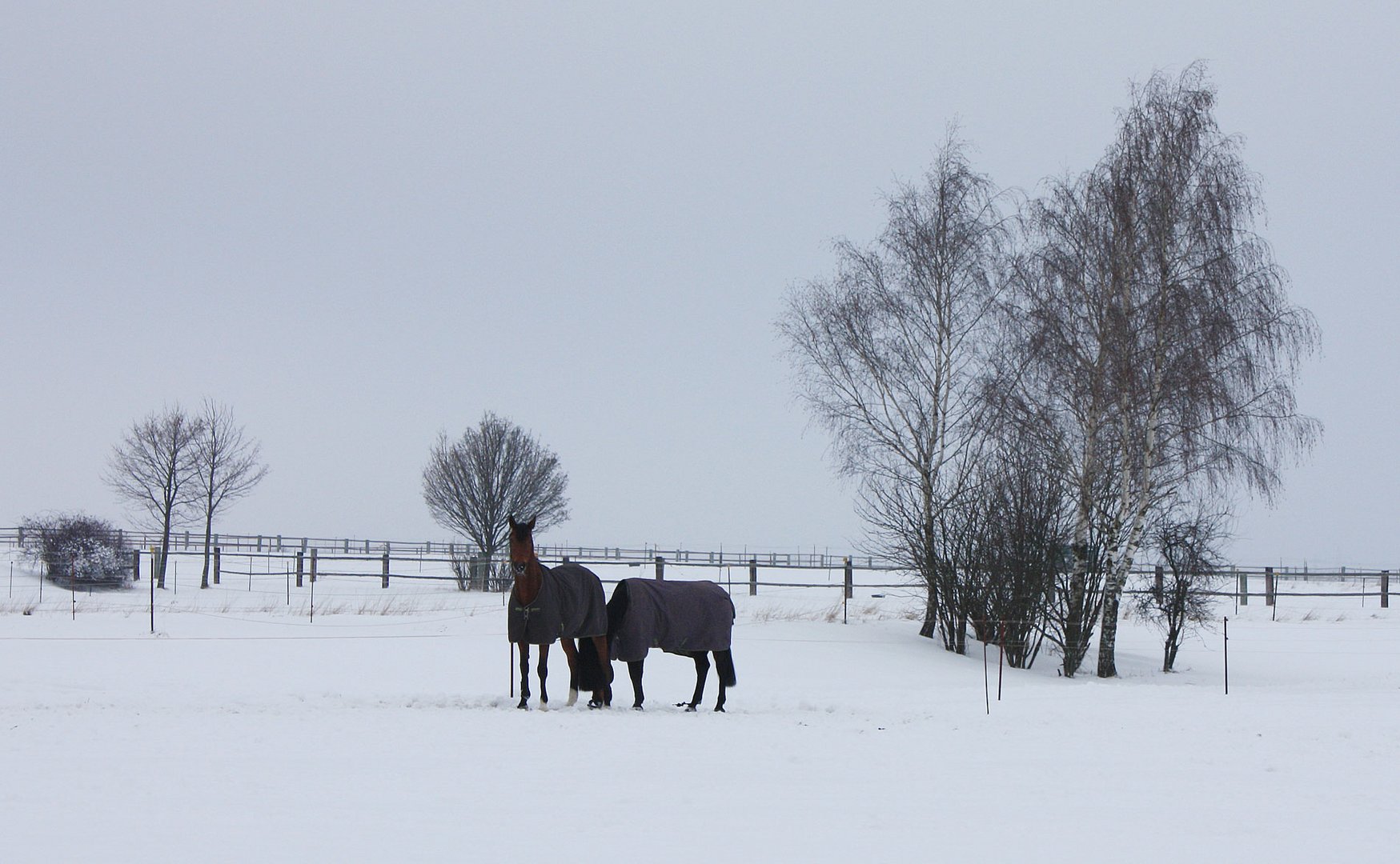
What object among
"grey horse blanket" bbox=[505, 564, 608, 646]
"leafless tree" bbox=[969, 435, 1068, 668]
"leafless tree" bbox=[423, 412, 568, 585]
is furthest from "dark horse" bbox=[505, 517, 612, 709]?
"leafless tree" bbox=[423, 412, 568, 585]

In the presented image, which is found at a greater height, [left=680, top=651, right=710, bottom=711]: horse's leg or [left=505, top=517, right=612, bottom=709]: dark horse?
[left=505, top=517, right=612, bottom=709]: dark horse

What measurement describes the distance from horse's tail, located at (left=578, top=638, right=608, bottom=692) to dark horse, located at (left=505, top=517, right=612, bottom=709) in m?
0.03

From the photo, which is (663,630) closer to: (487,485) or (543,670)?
(543,670)

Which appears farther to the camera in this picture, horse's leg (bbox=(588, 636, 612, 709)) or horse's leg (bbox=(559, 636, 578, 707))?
horse's leg (bbox=(588, 636, 612, 709))

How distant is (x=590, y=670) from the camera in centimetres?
1306

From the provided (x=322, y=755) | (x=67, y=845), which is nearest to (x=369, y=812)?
(x=67, y=845)

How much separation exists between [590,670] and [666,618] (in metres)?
0.98

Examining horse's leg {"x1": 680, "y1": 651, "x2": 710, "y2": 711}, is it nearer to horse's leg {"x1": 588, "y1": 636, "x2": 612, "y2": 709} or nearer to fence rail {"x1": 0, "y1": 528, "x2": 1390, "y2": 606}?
horse's leg {"x1": 588, "y1": 636, "x2": 612, "y2": 709}

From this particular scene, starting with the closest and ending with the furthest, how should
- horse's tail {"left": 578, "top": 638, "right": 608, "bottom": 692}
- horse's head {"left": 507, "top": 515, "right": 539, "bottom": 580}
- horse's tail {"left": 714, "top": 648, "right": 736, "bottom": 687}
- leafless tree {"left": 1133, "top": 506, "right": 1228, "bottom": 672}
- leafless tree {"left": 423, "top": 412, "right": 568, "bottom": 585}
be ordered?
horse's head {"left": 507, "top": 515, "right": 539, "bottom": 580}, horse's tail {"left": 578, "top": 638, "right": 608, "bottom": 692}, horse's tail {"left": 714, "top": 648, "right": 736, "bottom": 687}, leafless tree {"left": 1133, "top": 506, "right": 1228, "bottom": 672}, leafless tree {"left": 423, "top": 412, "right": 568, "bottom": 585}

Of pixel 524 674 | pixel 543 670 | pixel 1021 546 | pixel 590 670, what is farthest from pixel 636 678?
pixel 1021 546

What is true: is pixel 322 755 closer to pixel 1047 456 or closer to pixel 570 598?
pixel 570 598

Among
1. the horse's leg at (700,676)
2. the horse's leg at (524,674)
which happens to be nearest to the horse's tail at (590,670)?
the horse's leg at (524,674)

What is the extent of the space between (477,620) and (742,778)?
631 inches

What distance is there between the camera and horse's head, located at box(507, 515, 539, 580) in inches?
479
